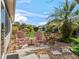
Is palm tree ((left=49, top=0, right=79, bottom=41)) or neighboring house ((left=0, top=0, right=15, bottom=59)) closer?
neighboring house ((left=0, top=0, right=15, bottom=59))

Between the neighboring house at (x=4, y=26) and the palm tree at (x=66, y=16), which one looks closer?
the neighboring house at (x=4, y=26)

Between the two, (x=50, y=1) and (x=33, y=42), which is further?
(x=50, y=1)

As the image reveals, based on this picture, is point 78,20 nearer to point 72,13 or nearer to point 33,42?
point 72,13

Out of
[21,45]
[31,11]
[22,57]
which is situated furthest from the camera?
[31,11]

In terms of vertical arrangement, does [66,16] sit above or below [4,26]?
above

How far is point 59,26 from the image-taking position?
14078 mm

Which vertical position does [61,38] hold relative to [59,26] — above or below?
below

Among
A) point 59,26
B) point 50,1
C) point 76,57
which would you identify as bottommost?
point 76,57

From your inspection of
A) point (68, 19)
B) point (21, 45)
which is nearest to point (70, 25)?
point (68, 19)

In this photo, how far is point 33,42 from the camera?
10891mm

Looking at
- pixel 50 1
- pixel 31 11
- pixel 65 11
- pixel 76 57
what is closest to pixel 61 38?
pixel 65 11

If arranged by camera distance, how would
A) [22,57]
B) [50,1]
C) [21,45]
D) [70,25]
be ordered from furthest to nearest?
[50,1]
[70,25]
[21,45]
[22,57]

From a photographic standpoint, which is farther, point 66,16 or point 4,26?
point 66,16

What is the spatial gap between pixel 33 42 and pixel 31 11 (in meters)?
19.3
